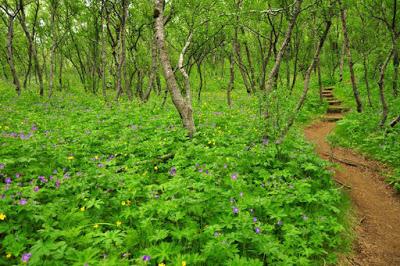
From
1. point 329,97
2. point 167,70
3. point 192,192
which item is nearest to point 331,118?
point 329,97

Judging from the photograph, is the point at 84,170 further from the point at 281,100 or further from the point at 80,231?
the point at 281,100

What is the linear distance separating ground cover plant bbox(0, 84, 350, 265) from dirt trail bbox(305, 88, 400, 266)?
543 mm

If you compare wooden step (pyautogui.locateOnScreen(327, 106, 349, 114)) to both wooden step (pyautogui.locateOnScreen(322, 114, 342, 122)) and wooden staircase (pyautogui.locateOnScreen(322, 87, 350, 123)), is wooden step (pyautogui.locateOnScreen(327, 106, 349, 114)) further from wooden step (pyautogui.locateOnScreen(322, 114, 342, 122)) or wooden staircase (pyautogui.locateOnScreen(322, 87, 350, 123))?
wooden step (pyautogui.locateOnScreen(322, 114, 342, 122))

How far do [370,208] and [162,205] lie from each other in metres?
5.34

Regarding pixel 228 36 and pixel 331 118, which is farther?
pixel 228 36

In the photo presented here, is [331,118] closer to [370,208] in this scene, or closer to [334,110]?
[334,110]

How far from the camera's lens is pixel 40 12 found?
27234 mm

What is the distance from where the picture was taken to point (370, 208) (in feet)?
22.3

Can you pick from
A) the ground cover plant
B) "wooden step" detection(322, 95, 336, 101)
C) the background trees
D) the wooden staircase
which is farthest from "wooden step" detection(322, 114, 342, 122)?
the ground cover plant

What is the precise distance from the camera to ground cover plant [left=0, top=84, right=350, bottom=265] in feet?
12.6

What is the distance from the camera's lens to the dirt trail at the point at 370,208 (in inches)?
201

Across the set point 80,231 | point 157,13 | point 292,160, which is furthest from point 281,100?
point 80,231

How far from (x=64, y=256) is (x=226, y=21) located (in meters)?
12.1

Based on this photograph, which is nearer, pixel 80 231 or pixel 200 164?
pixel 80 231
